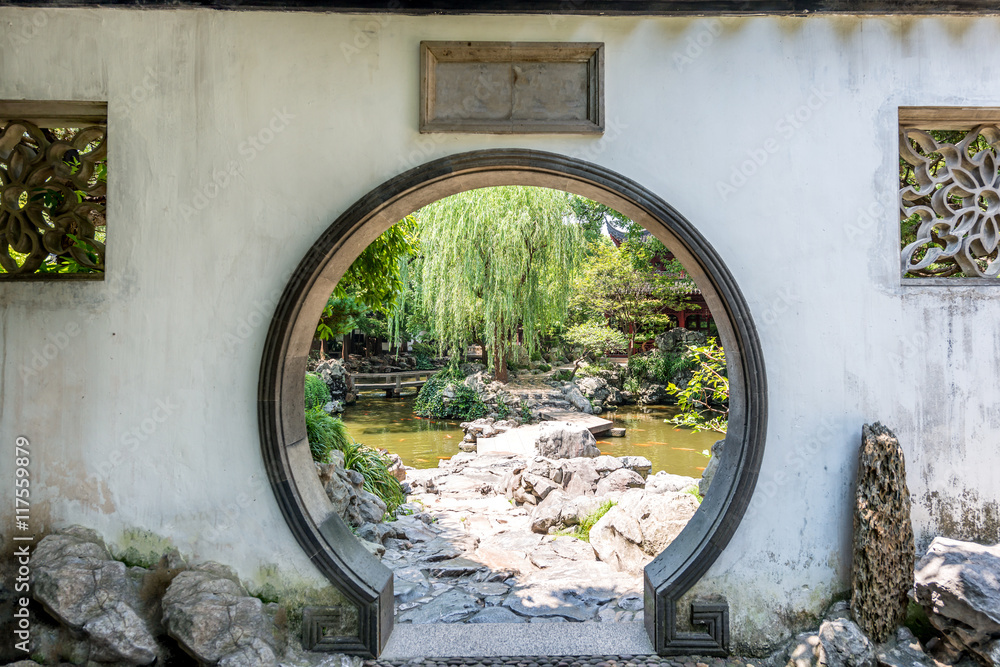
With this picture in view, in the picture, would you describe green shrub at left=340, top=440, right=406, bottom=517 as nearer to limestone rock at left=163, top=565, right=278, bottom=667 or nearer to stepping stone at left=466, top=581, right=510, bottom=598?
stepping stone at left=466, top=581, right=510, bottom=598

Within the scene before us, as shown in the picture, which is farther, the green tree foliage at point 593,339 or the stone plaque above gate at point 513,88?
the green tree foliage at point 593,339

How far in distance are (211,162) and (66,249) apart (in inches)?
33.9

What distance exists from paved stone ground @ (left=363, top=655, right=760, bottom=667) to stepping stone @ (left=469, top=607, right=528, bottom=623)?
0.44m

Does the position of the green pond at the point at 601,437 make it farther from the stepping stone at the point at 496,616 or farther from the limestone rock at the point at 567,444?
the stepping stone at the point at 496,616

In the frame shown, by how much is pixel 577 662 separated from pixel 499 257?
8.74 meters

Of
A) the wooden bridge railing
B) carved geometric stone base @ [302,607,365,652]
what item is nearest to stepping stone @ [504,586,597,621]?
carved geometric stone base @ [302,607,365,652]

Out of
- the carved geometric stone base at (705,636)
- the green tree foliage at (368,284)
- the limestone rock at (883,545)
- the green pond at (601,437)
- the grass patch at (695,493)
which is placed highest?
the green tree foliage at (368,284)

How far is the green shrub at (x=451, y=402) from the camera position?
1195 cm

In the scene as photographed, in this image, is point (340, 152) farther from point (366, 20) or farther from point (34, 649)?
point (34, 649)

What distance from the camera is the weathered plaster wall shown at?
252 centimetres

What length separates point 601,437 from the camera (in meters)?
10.4

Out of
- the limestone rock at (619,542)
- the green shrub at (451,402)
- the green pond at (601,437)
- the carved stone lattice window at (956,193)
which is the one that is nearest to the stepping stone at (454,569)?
the limestone rock at (619,542)

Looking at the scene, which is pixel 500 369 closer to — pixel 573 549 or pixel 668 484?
pixel 668 484

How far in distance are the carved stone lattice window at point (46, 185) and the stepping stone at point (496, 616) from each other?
2556 millimetres
